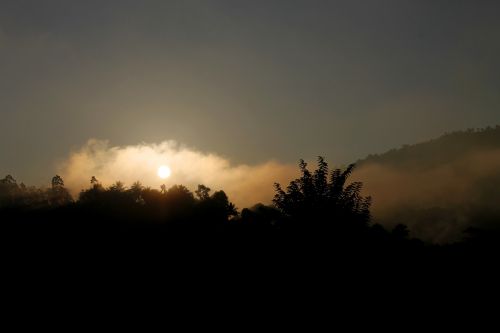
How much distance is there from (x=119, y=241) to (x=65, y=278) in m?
12.1

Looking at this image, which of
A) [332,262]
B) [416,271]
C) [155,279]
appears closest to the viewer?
[332,262]

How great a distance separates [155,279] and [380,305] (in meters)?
18.0

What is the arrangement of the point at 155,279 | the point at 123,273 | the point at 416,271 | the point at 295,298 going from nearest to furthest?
1. the point at 295,298
2. the point at 416,271
3. the point at 155,279
4. the point at 123,273

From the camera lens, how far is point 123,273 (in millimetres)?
37750

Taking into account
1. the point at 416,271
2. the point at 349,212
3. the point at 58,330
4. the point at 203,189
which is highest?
the point at 203,189

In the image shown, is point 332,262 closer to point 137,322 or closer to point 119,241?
point 137,322

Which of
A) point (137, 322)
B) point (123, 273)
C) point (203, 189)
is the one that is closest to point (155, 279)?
point (123, 273)

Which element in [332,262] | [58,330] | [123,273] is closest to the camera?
[332,262]

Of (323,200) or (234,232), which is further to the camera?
(234,232)

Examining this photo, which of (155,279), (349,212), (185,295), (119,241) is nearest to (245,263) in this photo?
(185,295)

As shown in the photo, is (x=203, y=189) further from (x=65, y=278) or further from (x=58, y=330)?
(x=58, y=330)

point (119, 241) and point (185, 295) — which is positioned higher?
point (119, 241)

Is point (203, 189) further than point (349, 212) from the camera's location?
Yes

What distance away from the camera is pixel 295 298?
2164 centimetres
